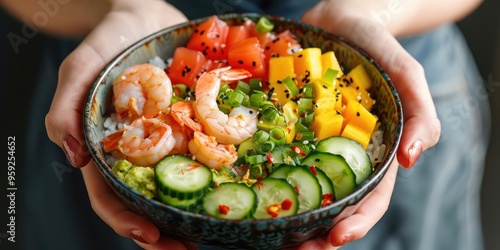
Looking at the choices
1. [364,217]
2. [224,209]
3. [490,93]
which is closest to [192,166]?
[224,209]

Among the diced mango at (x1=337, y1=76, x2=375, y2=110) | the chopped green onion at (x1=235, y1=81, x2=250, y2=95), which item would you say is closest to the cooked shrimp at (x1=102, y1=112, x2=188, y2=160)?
the chopped green onion at (x1=235, y1=81, x2=250, y2=95)

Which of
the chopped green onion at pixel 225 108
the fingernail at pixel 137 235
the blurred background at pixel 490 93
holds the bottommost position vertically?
the blurred background at pixel 490 93

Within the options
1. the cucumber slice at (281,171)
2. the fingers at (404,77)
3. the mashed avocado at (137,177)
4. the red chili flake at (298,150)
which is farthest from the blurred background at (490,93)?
the mashed avocado at (137,177)

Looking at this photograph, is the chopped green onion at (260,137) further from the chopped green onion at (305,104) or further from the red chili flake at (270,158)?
the chopped green onion at (305,104)

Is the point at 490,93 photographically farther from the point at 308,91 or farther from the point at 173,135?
the point at 173,135

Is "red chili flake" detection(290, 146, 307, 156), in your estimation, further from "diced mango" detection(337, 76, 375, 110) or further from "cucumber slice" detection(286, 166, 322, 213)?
"diced mango" detection(337, 76, 375, 110)
